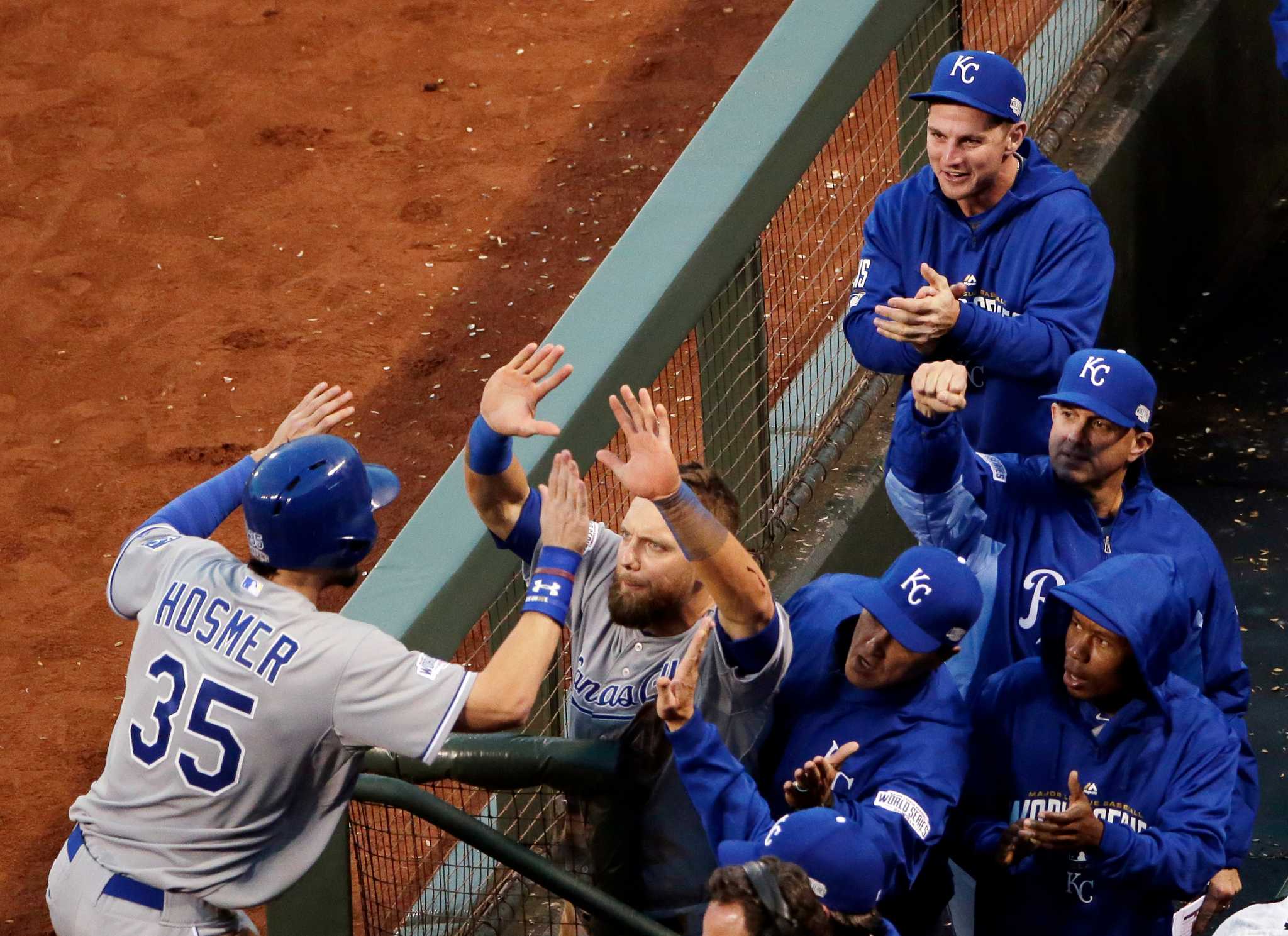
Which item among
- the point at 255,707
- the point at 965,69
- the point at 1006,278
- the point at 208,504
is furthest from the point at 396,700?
the point at 965,69

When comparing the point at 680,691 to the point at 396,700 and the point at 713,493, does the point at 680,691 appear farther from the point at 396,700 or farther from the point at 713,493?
the point at 713,493

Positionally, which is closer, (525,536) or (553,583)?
(553,583)

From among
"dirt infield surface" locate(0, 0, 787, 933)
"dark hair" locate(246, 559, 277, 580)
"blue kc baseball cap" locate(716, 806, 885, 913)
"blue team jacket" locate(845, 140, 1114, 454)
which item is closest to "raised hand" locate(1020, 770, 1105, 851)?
"blue kc baseball cap" locate(716, 806, 885, 913)

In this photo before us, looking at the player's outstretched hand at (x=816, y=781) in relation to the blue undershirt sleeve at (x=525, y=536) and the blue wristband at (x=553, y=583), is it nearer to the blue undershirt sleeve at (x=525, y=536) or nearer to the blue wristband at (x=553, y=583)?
the blue wristband at (x=553, y=583)

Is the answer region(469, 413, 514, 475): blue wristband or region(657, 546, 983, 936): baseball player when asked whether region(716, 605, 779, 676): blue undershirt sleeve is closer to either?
region(657, 546, 983, 936): baseball player

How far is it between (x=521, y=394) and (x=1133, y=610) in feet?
3.91

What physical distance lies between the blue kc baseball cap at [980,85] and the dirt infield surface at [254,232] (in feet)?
10.2

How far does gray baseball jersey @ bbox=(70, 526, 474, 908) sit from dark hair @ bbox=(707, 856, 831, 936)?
1.67 ft

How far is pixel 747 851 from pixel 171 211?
19.6ft

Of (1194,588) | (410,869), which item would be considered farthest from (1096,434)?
(410,869)

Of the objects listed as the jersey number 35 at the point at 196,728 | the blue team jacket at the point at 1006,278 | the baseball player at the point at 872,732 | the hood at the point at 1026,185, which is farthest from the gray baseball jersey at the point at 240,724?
the hood at the point at 1026,185

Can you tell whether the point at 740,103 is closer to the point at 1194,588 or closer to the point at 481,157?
the point at 1194,588

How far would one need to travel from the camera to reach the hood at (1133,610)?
3172mm

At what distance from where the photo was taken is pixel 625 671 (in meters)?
3.38
